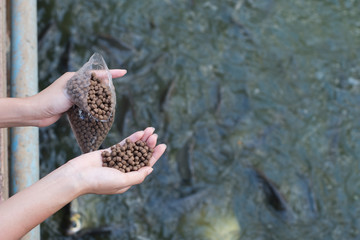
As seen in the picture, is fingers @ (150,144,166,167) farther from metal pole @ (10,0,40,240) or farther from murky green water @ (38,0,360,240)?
murky green water @ (38,0,360,240)

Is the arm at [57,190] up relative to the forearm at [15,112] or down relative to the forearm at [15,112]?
down

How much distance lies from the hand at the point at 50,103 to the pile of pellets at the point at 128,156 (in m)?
0.40

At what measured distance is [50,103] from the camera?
214 centimetres

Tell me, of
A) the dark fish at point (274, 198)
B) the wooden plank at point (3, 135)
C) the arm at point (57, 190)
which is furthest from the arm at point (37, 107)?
the dark fish at point (274, 198)

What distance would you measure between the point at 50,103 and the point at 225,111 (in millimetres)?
1816

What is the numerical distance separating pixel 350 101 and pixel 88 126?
8.21ft

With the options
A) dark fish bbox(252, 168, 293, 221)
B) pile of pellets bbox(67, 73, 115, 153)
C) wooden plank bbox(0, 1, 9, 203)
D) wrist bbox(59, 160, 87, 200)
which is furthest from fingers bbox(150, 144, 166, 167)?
dark fish bbox(252, 168, 293, 221)

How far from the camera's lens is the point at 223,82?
367 centimetres

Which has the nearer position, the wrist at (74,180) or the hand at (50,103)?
the wrist at (74,180)

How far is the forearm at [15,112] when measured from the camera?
204 centimetres

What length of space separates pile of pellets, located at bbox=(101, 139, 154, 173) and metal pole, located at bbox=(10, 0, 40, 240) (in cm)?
55

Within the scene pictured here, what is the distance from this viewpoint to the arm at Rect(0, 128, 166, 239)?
1521 millimetres

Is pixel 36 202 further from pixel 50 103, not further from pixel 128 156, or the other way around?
pixel 50 103

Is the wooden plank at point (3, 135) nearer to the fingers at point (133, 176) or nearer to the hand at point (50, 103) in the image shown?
the hand at point (50, 103)
